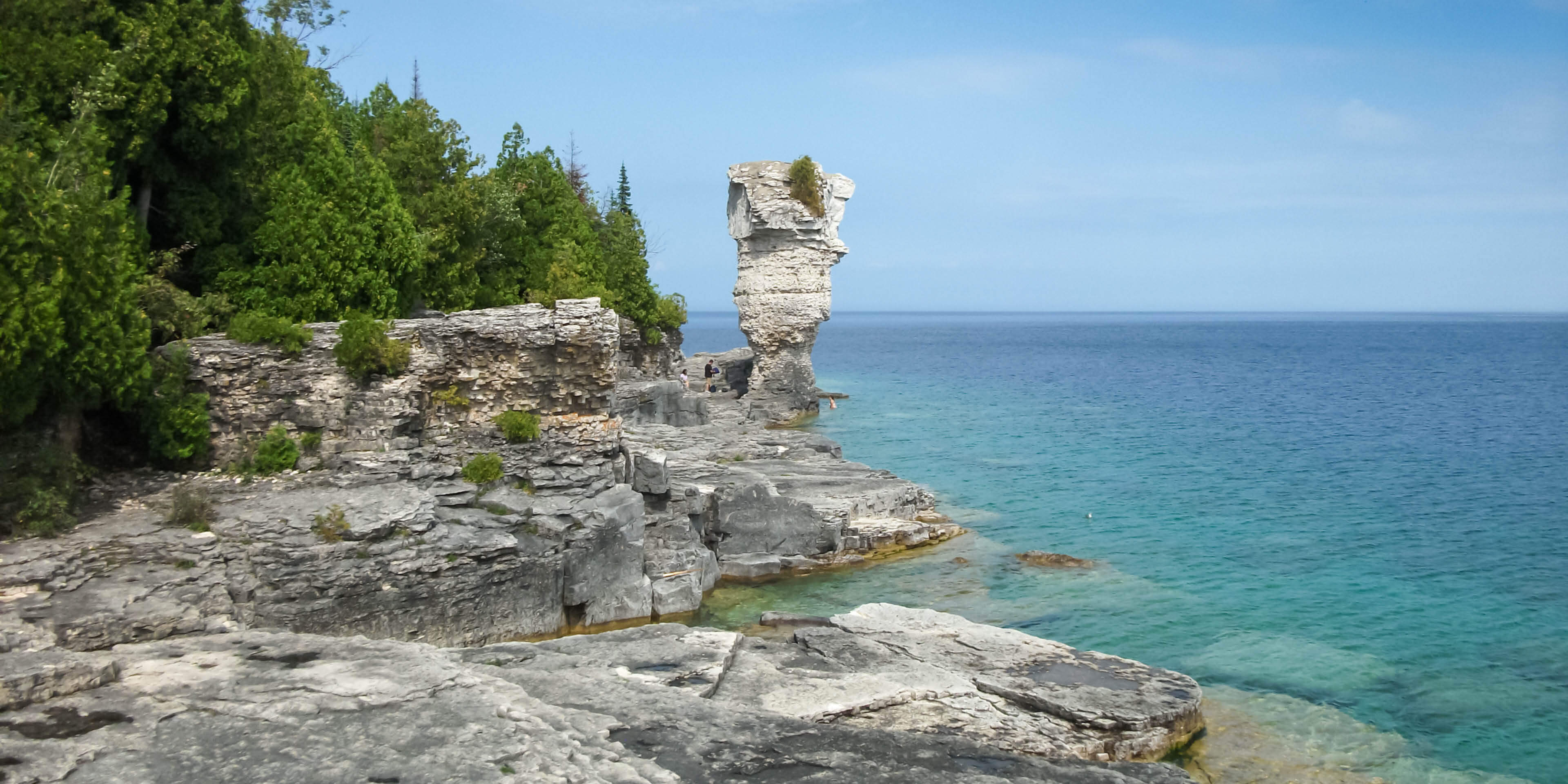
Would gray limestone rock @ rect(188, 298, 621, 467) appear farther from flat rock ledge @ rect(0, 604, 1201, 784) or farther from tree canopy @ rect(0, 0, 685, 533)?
flat rock ledge @ rect(0, 604, 1201, 784)

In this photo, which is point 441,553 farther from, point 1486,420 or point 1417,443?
point 1486,420

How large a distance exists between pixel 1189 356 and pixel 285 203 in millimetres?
111994

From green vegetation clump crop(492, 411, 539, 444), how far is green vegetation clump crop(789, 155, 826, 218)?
2985 cm

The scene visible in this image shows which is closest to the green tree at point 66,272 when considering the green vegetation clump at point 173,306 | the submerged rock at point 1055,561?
the green vegetation clump at point 173,306

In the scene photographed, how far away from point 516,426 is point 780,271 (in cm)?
3080

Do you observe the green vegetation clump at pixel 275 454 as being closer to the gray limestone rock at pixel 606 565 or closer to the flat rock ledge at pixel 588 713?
the gray limestone rock at pixel 606 565

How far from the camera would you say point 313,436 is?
1852cm

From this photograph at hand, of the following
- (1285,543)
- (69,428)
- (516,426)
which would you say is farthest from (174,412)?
(1285,543)

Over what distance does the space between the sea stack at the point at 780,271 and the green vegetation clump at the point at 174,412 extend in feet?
101

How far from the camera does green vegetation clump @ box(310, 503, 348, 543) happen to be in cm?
1614

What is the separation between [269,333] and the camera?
18.4 m

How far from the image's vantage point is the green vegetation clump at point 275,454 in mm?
18062

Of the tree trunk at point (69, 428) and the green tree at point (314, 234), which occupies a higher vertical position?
the green tree at point (314, 234)

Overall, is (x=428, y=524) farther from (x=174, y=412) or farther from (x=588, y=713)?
(x=588, y=713)
